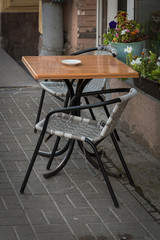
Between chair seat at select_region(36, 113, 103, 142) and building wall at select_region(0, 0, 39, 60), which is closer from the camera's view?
chair seat at select_region(36, 113, 103, 142)

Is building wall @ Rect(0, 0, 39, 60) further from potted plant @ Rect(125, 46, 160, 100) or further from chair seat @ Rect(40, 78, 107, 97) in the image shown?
potted plant @ Rect(125, 46, 160, 100)

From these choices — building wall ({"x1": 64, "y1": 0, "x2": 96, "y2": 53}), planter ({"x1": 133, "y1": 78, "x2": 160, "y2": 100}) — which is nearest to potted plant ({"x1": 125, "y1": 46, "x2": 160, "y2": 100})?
planter ({"x1": 133, "y1": 78, "x2": 160, "y2": 100})

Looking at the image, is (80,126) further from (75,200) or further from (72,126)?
(75,200)

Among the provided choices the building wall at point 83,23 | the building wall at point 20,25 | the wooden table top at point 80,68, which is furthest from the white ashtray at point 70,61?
the building wall at point 20,25

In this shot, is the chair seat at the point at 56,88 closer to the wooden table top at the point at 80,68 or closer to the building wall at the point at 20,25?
the wooden table top at the point at 80,68

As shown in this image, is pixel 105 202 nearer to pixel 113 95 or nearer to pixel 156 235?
pixel 156 235

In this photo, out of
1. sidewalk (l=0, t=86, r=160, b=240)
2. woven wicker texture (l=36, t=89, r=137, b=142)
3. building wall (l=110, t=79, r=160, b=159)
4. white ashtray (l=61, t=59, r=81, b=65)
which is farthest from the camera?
building wall (l=110, t=79, r=160, b=159)

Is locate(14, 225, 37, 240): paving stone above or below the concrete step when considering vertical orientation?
below

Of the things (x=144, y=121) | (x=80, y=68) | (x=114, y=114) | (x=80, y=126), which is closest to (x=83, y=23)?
(x=144, y=121)

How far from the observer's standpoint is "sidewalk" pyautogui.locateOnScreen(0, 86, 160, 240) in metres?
3.99

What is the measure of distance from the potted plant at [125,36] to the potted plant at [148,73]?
12.8 inches

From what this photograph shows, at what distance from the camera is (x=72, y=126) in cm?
482

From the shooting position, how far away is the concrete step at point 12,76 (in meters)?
8.46

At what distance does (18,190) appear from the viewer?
184 inches
